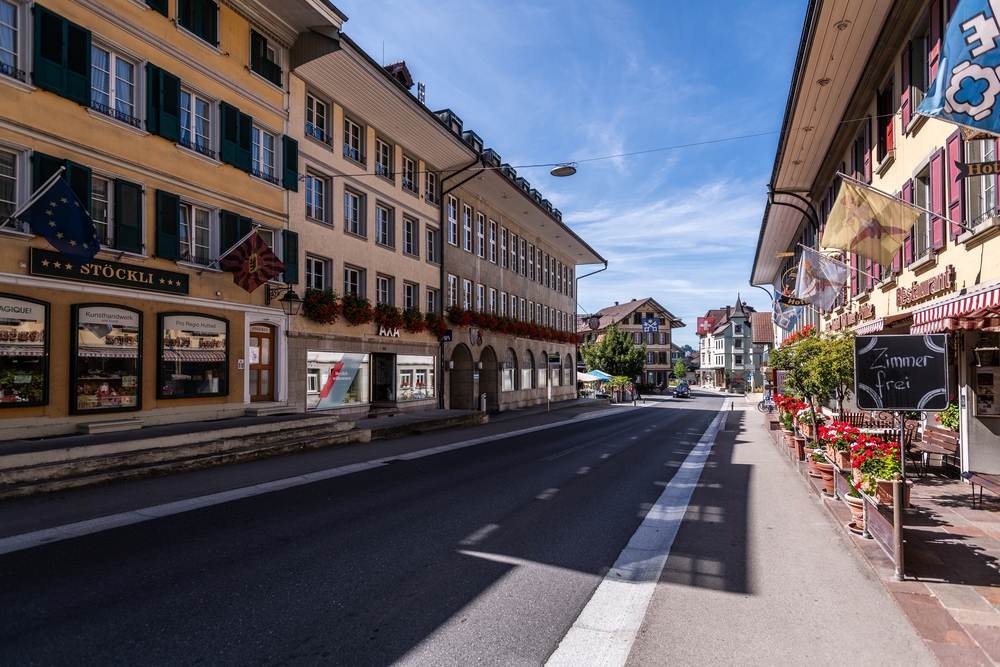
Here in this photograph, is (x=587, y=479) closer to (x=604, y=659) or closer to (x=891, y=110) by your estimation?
(x=604, y=659)

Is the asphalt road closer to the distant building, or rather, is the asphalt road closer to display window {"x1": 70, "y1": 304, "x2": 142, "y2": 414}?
display window {"x1": 70, "y1": 304, "x2": 142, "y2": 414}

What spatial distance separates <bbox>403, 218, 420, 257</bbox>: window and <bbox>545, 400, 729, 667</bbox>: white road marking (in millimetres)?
18315

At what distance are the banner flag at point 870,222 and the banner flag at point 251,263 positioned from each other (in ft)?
42.7

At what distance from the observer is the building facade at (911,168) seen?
9.42m

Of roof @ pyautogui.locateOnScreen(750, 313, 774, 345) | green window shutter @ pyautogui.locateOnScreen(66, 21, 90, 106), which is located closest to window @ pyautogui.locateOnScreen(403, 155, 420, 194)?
green window shutter @ pyautogui.locateOnScreen(66, 21, 90, 106)

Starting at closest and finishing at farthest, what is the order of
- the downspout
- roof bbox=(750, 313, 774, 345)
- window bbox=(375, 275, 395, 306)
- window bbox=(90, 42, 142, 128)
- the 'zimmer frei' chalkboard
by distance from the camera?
the 'zimmer frei' chalkboard, window bbox=(90, 42, 142, 128), window bbox=(375, 275, 395, 306), the downspout, roof bbox=(750, 313, 774, 345)

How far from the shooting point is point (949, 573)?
17.7ft

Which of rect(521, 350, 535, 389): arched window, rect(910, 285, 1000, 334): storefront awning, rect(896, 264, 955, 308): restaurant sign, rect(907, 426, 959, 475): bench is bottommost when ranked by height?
rect(907, 426, 959, 475): bench

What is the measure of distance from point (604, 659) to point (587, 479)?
275 inches

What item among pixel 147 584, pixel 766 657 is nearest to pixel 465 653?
pixel 766 657

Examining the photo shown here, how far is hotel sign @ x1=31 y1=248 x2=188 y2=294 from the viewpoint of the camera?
1174cm

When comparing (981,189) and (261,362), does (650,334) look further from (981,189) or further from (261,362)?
(981,189)

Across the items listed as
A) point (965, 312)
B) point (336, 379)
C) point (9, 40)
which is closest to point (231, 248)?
point (9, 40)

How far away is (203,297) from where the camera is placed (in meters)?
15.2
